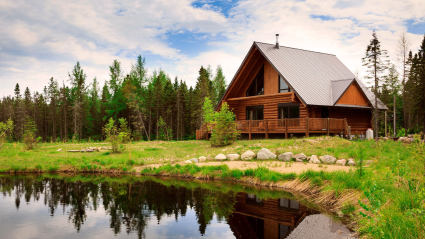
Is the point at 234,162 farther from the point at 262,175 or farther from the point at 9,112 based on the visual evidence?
the point at 9,112

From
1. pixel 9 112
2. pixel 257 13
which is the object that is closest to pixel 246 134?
pixel 257 13

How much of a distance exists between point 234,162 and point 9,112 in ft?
215

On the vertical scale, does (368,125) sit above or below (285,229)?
above

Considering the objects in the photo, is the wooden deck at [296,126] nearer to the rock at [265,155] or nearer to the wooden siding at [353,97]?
the wooden siding at [353,97]

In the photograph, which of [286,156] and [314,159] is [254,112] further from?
[314,159]

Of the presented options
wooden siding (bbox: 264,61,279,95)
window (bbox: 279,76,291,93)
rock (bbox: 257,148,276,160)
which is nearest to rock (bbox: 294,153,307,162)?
rock (bbox: 257,148,276,160)

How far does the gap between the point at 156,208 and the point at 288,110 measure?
1773 cm

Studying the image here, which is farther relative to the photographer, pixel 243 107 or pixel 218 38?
pixel 218 38

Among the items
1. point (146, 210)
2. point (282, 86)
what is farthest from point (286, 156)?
point (282, 86)

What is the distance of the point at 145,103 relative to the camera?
163ft

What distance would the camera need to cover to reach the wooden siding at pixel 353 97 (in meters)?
25.4

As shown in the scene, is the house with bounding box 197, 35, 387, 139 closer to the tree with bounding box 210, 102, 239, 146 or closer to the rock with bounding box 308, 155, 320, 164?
the tree with bounding box 210, 102, 239, 146

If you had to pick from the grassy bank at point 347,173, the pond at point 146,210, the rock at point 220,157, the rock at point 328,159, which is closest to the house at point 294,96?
the grassy bank at point 347,173

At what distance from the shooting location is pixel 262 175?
532 inches
